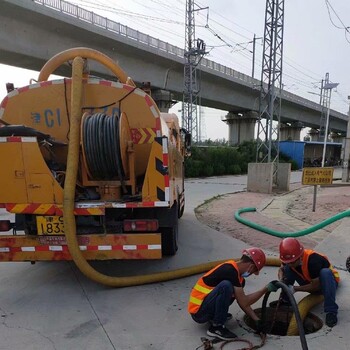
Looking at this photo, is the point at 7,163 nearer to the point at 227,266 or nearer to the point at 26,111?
the point at 26,111

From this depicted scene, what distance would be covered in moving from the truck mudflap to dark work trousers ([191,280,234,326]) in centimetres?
110

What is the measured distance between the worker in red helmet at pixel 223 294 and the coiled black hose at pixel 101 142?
1.75 meters

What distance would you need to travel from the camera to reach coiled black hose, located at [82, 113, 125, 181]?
412 cm

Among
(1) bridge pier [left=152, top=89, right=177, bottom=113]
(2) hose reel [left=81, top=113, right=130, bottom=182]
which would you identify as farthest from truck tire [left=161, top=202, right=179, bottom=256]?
(1) bridge pier [left=152, top=89, right=177, bottom=113]

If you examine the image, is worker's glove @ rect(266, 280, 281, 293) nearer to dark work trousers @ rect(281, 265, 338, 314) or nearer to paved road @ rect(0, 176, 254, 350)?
dark work trousers @ rect(281, 265, 338, 314)

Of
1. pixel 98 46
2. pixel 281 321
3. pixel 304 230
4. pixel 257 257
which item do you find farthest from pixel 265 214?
pixel 98 46

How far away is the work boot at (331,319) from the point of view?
3.44 m

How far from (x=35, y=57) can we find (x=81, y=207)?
14628mm

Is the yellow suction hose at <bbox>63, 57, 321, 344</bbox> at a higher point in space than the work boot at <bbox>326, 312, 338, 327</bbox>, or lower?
higher

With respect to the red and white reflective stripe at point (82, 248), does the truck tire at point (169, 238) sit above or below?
below

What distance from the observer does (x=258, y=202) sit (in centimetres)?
1241

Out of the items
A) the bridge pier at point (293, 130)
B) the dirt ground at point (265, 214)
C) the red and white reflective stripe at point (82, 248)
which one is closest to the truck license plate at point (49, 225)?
the red and white reflective stripe at point (82, 248)

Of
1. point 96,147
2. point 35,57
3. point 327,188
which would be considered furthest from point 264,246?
point 35,57

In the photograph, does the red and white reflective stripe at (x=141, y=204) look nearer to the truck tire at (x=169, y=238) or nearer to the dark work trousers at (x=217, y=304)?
the truck tire at (x=169, y=238)
